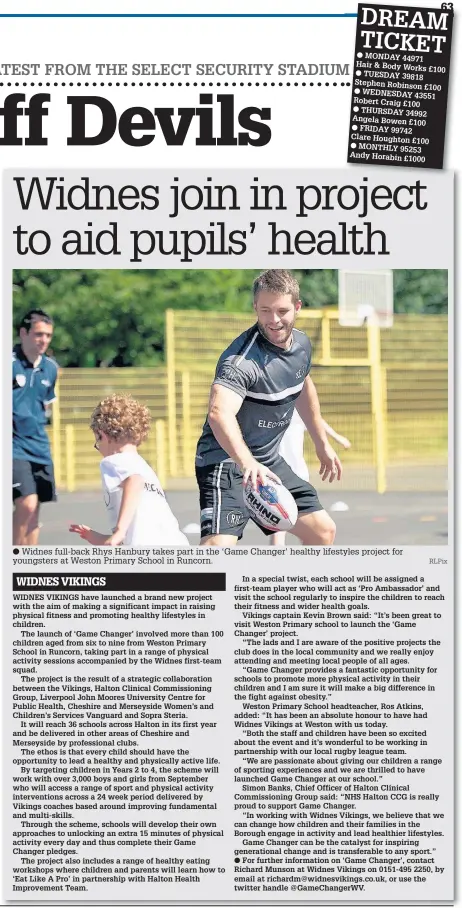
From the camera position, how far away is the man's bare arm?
22.3 feet

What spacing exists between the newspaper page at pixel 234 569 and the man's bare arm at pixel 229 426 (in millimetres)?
11

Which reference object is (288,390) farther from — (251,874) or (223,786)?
(251,874)

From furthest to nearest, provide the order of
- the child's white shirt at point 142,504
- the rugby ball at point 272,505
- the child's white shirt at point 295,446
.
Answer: the child's white shirt at point 295,446 → the child's white shirt at point 142,504 → the rugby ball at point 272,505

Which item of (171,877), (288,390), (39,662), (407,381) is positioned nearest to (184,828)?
(171,877)

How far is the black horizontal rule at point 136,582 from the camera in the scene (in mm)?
6852

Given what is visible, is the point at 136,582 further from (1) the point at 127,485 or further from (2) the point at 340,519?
(2) the point at 340,519

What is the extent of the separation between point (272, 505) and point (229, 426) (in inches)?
18.1

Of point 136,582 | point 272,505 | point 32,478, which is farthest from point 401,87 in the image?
point 136,582

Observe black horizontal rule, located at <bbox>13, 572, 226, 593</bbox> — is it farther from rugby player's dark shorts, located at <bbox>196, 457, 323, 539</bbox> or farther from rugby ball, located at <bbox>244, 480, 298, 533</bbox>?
rugby ball, located at <bbox>244, 480, 298, 533</bbox>

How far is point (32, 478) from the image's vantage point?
7.08 m

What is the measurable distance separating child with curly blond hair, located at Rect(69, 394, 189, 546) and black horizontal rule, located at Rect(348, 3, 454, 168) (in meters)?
1.79

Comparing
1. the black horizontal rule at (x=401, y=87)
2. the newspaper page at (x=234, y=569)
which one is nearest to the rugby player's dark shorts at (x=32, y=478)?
the newspaper page at (x=234, y=569)

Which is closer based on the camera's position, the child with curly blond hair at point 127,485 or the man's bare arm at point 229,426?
the man's bare arm at point 229,426

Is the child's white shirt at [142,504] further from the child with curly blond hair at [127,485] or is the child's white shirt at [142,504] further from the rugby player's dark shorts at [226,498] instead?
the rugby player's dark shorts at [226,498]
